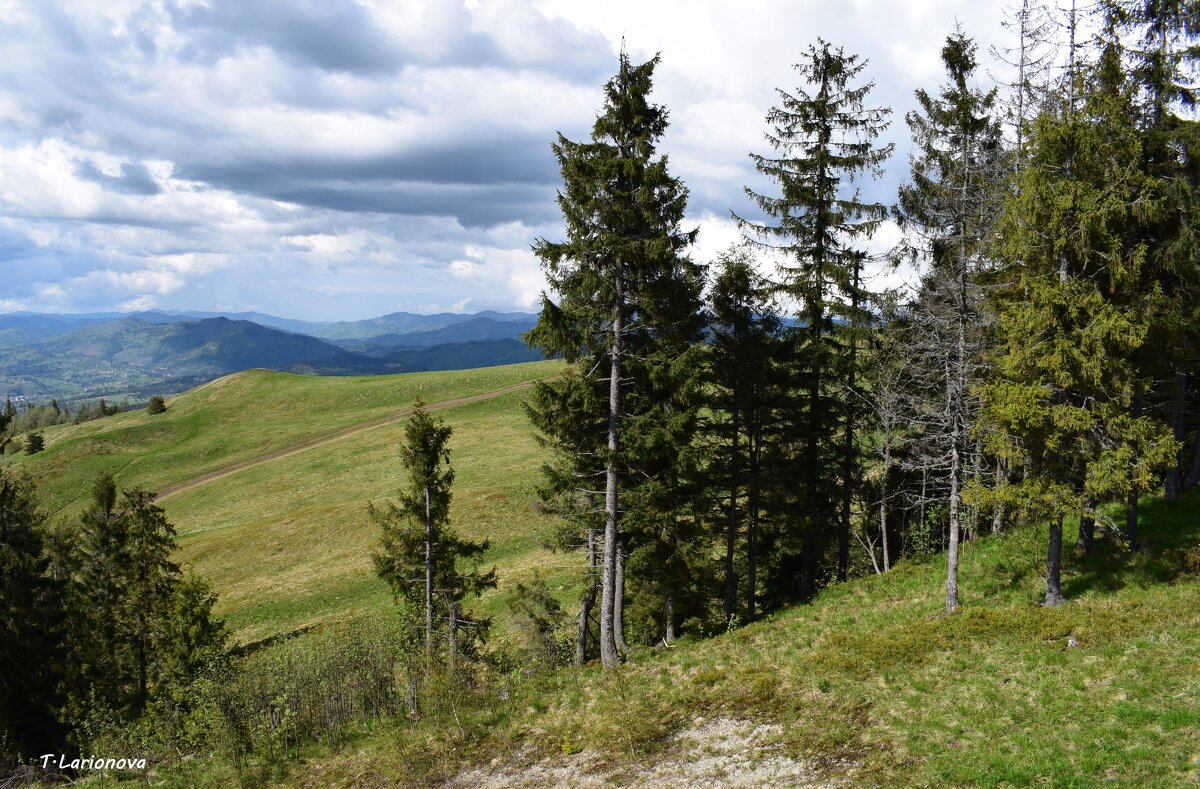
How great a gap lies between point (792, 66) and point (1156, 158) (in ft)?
34.1

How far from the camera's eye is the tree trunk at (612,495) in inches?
719

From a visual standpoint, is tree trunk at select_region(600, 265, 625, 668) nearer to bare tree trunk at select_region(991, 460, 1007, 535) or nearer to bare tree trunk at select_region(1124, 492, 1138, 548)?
bare tree trunk at select_region(991, 460, 1007, 535)

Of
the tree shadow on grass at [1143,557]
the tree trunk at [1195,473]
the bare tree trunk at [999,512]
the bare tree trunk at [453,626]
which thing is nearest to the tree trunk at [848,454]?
the bare tree trunk at [999,512]

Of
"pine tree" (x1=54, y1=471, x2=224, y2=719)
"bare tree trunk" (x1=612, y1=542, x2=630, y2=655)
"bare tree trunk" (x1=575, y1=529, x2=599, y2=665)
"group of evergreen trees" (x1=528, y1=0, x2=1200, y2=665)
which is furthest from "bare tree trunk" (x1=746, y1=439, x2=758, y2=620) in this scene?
"pine tree" (x1=54, y1=471, x2=224, y2=719)

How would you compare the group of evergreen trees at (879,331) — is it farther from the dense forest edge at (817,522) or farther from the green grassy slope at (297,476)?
the green grassy slope at (297,476)

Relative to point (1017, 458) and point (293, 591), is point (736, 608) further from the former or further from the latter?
point (293, 591)

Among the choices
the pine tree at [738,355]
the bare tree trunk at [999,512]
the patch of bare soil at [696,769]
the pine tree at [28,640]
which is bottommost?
the pine tree at [28,640]

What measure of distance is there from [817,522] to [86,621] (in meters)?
32.7

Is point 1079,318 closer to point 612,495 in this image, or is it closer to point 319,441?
point 612,495

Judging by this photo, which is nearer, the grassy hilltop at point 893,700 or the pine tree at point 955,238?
the grassy hilltop at point 893,700

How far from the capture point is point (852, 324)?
21.3 meters

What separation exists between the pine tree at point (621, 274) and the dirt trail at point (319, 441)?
6766 centimetres

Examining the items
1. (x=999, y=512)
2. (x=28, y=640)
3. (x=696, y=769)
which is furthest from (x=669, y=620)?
(x=28, y=640)

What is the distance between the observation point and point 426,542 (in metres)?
23.9
